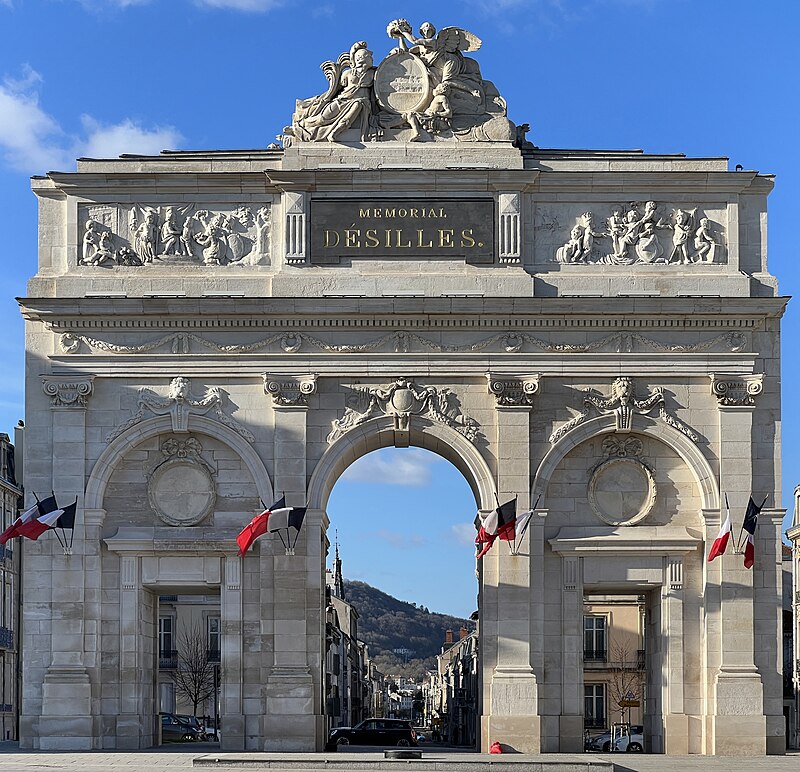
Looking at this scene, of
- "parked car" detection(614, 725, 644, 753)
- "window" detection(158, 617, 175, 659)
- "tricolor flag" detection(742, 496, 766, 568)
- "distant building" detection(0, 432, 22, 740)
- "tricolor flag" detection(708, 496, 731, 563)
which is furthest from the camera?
"window" detection(158, 617, 175, 659)

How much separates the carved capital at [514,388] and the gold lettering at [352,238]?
16.0ft

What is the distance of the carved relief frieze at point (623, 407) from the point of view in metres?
40.5

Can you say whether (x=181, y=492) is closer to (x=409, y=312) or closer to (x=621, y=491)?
(x=409, y=312)

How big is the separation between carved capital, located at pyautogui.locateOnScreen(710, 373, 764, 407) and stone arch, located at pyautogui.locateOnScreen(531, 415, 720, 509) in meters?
1.40

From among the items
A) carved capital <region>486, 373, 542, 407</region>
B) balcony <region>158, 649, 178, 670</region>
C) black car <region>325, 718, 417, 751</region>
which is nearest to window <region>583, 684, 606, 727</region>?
balcony <region>158, 649, 178, 670</region>

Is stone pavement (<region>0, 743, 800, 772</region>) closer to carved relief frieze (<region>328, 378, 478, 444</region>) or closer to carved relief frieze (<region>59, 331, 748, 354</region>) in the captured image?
carved relief frieze (<region>328, 378, 478, 444</region>)

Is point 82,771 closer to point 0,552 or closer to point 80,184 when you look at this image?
point 80,184

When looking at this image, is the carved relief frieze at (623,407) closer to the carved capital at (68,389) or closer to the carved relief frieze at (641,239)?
the carved relief frieze at (641,239)

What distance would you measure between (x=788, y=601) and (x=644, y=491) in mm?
45416

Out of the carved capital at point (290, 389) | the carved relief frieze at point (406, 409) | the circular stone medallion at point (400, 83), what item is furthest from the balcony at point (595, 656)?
the circular stone medallion at point (400, 83)

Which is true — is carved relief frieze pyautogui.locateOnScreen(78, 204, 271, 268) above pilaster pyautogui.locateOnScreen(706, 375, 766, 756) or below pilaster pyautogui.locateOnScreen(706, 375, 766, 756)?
above

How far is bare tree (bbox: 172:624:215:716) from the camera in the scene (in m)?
69.4

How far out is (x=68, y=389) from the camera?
40.8 m

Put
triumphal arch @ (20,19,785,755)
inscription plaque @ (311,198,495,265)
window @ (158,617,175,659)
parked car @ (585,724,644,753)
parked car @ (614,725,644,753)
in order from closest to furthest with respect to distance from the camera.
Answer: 1. triumphal arch @ (20,19,785,755)
2. inscription plaque @ (311,198,495,265)
3. parked car @ (585,724,644,753)
4. parked car @ (614,725,644,753)
5. window @ (158,617,175,659)
